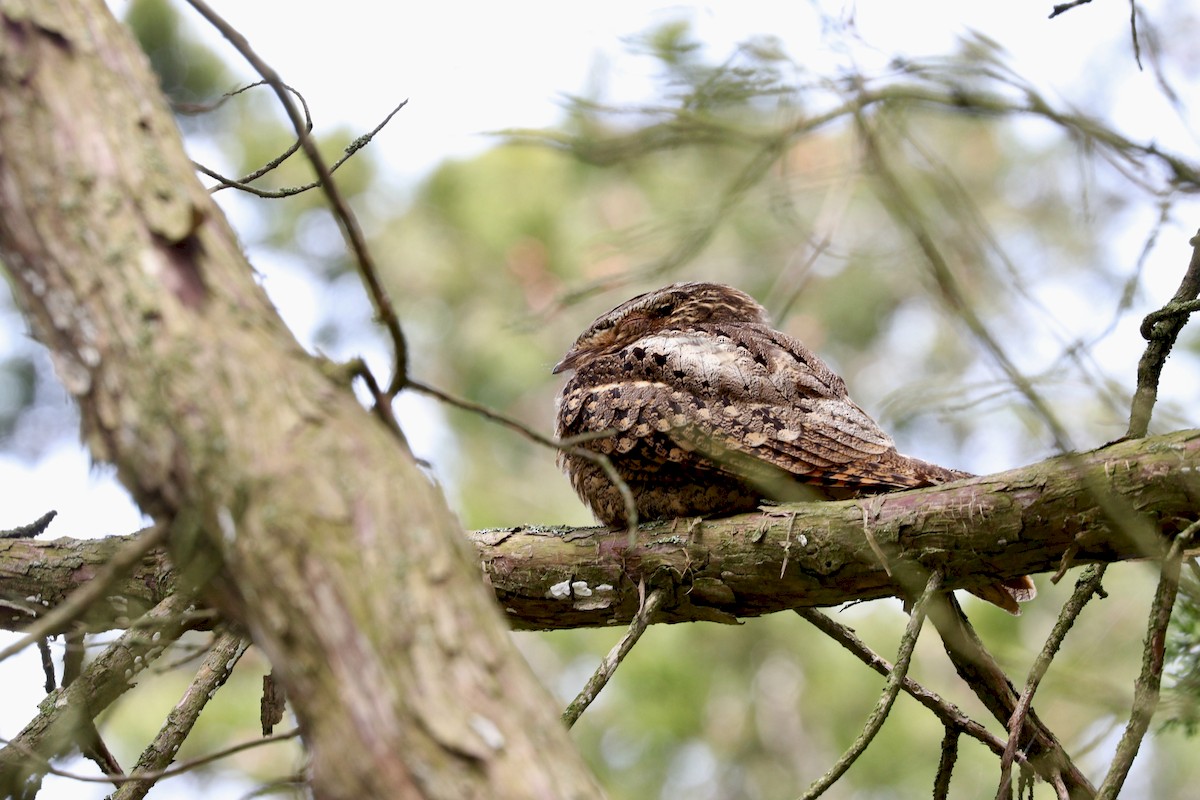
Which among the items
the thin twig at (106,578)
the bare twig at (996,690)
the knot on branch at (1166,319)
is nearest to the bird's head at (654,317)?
the bare twig at (996,690)

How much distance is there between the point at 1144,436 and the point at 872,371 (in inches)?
291

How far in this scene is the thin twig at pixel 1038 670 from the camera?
2018mm

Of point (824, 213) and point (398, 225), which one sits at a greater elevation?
point (398, 225)

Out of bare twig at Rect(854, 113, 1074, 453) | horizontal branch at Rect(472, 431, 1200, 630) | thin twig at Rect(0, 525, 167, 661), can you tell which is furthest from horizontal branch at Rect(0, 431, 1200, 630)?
thin twig at Rect(0, 525, 167, 661)

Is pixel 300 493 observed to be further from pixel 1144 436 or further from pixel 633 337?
pixel 633 337

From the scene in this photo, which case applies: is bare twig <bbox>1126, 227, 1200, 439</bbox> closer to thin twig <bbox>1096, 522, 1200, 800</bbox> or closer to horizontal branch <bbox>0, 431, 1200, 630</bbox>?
horizontal branch <bbox>0, 431, 1200, 630</bbox>

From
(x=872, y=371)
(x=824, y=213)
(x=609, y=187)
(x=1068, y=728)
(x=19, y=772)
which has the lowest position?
(x=19, y=772)

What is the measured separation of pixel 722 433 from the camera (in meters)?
2.85

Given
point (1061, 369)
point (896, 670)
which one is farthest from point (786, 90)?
point (896, 670)

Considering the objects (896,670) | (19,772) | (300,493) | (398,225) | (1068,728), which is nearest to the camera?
(300,493)

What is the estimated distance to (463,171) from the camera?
30.1 feet

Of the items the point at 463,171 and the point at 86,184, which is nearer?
the point at 86,184

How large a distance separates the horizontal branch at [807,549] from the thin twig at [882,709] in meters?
0.18

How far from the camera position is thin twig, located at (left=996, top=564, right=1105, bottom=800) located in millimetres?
2018
